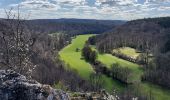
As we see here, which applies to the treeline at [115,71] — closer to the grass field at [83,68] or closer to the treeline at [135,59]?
the grass field at [83,68]

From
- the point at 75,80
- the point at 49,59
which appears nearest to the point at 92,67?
the point at 49,59

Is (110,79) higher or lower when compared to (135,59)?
lower

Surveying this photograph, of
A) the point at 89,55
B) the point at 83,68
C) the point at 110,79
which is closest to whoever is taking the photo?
the point at 110,79

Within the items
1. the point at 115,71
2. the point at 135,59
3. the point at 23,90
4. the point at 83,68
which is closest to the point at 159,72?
the point at 115,71

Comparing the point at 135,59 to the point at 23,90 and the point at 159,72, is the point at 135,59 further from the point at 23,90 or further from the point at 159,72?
the point at 23,90

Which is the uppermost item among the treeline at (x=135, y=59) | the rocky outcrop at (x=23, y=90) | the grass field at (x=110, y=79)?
the rocky outcrop at (x=23, y=90)

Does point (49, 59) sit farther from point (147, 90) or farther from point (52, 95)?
point (52, 95)

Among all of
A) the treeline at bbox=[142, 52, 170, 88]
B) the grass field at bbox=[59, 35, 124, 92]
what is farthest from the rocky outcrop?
the treeline at bbox=[142, 52, 170, 88]

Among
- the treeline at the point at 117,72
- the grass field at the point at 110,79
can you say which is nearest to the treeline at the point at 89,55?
the grass field at the point at 110,79
